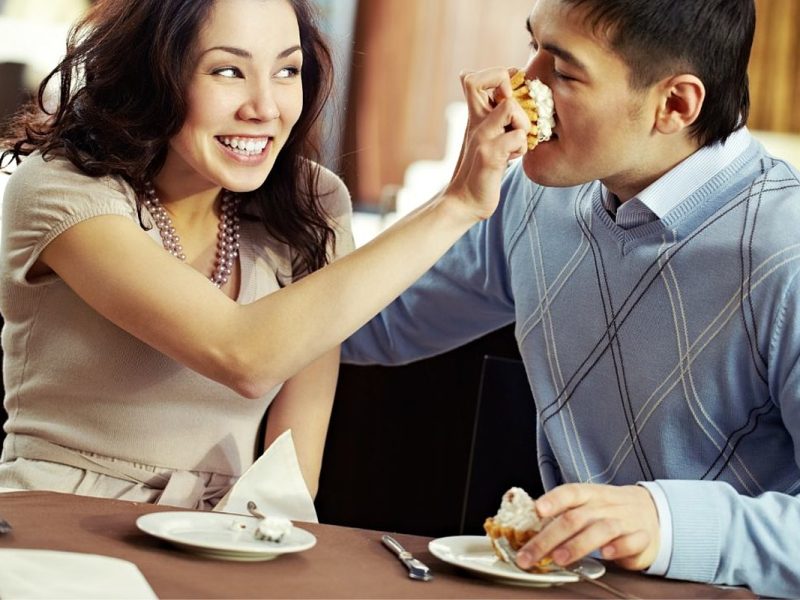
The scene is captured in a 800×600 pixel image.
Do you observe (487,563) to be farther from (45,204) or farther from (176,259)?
(45,204)

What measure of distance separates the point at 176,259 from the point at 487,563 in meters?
0.63

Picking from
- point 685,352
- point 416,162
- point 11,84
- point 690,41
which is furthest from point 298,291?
point 416,162

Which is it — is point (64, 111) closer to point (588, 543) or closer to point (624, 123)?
point (624, 123)

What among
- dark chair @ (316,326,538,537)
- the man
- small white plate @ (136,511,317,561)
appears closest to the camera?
small white plate @ (136,511,317,561)

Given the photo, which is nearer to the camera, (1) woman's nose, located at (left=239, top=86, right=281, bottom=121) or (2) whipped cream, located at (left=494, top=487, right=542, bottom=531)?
(2) whipped cream, located at (left=494, top=487, right=542, bottom=531)

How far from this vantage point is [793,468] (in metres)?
1.50

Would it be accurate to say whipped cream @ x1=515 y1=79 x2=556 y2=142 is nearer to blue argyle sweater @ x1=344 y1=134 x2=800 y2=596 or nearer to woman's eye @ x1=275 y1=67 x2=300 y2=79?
blue argyle sweater @ x1=344 y1=134 x2=800 y2=596

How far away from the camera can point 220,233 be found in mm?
1841

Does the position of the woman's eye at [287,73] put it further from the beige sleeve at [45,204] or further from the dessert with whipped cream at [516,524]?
the dessert with whipped cream at [516,524]

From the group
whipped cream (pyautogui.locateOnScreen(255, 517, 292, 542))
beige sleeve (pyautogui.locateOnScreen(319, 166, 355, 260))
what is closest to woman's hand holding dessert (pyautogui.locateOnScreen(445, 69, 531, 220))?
beige sleeve (pyautogui.locateOnScreen(319, 166, 355, 260))

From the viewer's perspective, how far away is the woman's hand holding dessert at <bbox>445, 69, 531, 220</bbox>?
1515 millimetres

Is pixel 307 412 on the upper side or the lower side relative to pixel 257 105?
lower

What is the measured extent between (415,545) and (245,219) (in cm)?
76

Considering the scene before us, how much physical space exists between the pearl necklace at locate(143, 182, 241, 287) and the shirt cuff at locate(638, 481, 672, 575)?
2.45 feet
